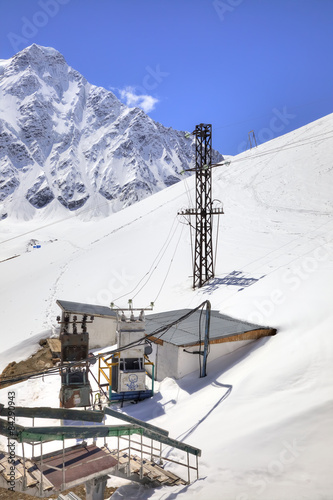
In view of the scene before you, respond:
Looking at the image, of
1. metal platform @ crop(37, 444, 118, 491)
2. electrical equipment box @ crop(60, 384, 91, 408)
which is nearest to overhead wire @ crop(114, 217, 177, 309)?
electrical equipment box @ crop(60, 384, 91, 408)

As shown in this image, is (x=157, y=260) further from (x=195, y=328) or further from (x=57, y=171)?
(x=57, y=171)

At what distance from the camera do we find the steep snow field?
8562 mm

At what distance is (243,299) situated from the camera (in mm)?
19609

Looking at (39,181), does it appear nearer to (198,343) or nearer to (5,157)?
(5,157)

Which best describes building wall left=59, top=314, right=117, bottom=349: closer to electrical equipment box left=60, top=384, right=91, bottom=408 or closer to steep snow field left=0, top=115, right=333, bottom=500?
steep snow field left=0, top=115, right=333, bottom=500

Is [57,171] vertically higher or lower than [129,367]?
higher

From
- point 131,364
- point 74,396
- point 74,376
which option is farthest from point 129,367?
point 74,396

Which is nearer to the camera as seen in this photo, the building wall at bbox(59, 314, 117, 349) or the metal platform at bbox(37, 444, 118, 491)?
the metal platform at bbox(37, 444, 118, 491)

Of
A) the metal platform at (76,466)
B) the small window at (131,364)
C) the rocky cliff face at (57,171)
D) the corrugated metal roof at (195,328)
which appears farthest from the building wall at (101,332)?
the rocky cliff face at (57,171)

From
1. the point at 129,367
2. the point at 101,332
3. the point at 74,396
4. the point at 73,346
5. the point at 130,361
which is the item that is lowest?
the point at 74,396

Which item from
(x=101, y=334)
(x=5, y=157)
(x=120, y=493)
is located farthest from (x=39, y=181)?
(x=120, y=493)

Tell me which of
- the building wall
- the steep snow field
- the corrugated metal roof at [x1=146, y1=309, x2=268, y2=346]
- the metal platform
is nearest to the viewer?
the metal platform

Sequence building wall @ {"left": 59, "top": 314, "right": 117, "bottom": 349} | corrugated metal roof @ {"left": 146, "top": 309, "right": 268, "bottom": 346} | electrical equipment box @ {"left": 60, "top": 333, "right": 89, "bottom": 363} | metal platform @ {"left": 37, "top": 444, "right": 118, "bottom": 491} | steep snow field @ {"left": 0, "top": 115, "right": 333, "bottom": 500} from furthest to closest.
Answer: building wall @ {"left": 59, "top": 314, "right": 117, "bottom": 349} → corrugated metal roof @ {"left": 146, "top": 309, "right": 268, "bottom": 346} → electrical equipment box @ {"left": 60, "top": 333, "right": 89, "bottom": 363} → steep snow field @ {"left": 0, "top": 115, "right": 333, "bottom": 500} → metal platform @ {"left": 37, "top": 444, "right": 118, "bottom": 491}

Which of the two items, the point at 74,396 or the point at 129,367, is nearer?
the point at 74,396
